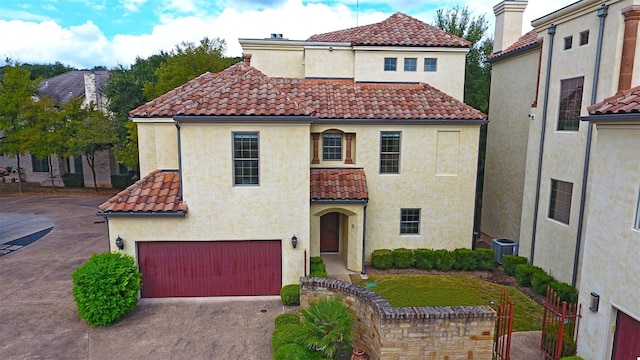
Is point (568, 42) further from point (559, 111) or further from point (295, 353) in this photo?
point (295, 353)

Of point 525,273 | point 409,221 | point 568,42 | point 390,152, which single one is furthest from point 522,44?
point 525,273

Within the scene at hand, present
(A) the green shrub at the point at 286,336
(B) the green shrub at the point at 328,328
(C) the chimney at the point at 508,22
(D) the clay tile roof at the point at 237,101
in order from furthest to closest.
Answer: (C) the chimney at the point at 508,22 → (D) the clay tile roof at the point at 237,101 → (A) the green shrub at the point at 286,336 → (B) the green shrub at the point at 328,328

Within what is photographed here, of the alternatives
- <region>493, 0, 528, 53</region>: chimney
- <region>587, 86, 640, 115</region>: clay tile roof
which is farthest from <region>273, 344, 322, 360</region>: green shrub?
<region>493, 0, 528, 53</region>: chimney

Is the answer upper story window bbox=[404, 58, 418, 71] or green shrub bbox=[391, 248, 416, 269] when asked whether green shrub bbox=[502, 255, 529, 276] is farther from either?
upper story window bbox=[404, 58, 418, 71]

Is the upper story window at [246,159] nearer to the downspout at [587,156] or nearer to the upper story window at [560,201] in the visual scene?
A: the downspout at [587,156]

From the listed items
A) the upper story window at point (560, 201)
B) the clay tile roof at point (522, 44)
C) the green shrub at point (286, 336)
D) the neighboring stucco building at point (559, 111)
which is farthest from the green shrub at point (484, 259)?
the green shrub at point (286, 336)
